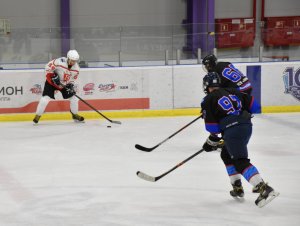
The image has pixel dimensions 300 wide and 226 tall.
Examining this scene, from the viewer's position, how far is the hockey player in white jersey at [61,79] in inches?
311

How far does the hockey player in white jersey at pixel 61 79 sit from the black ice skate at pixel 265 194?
434 centimetres

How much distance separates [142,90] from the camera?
8742 mm

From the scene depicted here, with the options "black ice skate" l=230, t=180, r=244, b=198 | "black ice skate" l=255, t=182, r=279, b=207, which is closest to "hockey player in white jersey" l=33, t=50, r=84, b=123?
"black ice skate" l=230, t=180, r=244, b=198

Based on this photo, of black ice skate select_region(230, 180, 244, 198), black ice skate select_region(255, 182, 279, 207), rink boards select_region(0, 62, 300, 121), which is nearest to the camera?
black ice skate select_region(255, 182, 279, 207)

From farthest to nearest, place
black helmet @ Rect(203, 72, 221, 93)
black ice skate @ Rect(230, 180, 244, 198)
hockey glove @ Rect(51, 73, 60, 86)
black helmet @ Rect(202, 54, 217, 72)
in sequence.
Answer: hockey glove @ Rect(51, 73, 60, 86)
black helmet @ Rect(202, 54, 217, 72)
black ice skate @ Rect(230, 180, 244, 198)
black helmet @ Rect(203, 72, 221, 93)

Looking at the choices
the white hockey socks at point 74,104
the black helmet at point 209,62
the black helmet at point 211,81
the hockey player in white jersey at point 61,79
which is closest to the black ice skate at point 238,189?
the black helmet at point 211,81

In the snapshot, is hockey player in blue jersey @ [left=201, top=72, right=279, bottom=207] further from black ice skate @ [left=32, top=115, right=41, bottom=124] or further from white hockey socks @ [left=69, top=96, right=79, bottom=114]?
black ice skate @ [left=32, top=115, right=41, bottom=124]

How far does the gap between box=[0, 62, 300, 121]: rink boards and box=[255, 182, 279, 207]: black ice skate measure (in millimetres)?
4752

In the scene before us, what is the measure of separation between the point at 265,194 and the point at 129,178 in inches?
61.3

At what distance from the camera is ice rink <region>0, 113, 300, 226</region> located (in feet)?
13.5

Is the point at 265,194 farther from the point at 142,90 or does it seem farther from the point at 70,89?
the point at 142,90

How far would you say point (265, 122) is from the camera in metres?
8.19

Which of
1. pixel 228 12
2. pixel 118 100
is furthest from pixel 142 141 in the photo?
pixel 228 12

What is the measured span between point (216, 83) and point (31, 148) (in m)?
3.08
